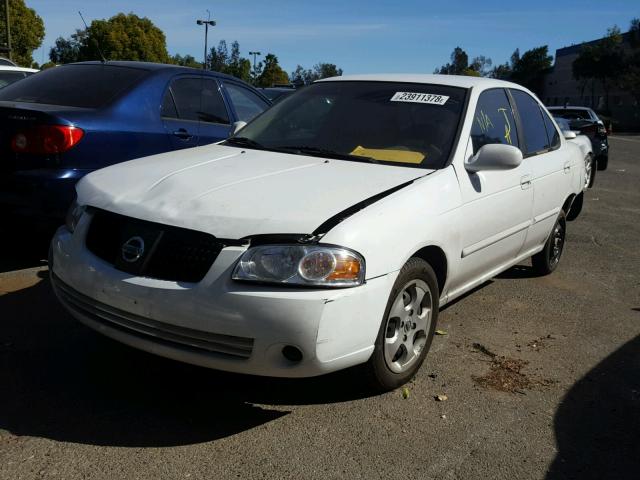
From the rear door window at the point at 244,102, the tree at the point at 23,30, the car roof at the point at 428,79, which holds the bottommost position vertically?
the rear door window at the point at 244,102

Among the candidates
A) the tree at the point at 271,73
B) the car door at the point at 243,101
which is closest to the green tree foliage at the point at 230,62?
the tree at the point at 271,73

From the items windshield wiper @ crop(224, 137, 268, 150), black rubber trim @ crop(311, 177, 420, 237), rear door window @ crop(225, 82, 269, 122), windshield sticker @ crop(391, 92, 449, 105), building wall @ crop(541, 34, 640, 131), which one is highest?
windshield sticker @ crop(391, 92, 449, 105)

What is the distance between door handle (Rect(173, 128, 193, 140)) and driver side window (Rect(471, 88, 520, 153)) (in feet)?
8.52

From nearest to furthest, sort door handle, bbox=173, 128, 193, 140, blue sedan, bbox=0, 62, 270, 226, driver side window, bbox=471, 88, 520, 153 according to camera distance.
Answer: driver side window, bbox=471, 88, 520, 153, blue sedan, bbox=0, 62, 270, 226, door handle, bbox=173, 128, 193, 140

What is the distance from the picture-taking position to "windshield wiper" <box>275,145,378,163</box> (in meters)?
3.96

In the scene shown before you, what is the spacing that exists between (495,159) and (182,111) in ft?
10.1

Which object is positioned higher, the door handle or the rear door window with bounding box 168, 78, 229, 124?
the rear door window with bounding box 168, 78, 229, 124

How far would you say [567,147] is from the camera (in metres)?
5.90

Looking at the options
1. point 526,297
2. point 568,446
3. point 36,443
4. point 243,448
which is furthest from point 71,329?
point 526,297

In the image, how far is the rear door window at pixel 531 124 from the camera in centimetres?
513

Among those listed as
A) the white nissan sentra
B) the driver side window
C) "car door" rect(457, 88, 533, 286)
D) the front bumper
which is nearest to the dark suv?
the driver side window

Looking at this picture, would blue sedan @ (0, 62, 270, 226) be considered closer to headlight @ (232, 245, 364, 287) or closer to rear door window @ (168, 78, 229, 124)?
rear door window @ (168, 78, 229, 124)

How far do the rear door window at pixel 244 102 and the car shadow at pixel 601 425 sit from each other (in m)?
4.14

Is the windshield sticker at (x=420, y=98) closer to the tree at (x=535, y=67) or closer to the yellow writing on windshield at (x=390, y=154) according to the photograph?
the yellow writing on windshield at (x=390, y=154)
